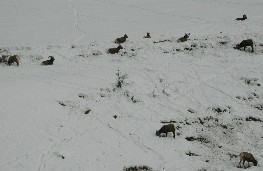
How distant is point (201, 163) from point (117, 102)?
5.36 meters

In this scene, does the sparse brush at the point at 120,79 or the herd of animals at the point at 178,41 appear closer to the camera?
the herd of animals at the point at 178,41

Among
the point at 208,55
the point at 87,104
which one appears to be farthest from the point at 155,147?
the point at 208,55

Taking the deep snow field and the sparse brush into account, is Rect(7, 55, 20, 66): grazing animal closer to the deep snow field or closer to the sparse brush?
the deep snow field

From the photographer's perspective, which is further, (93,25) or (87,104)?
(93,25)

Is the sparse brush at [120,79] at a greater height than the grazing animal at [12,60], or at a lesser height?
lesser

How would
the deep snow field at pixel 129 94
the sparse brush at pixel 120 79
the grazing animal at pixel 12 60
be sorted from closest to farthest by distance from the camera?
the deep snow field at pixel 129 94 < the sparse brush at pixel 120 79 < the grazing animal at pixel 12 60

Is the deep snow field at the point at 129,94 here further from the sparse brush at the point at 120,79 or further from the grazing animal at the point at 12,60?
the grazing animal at the point at 12,60

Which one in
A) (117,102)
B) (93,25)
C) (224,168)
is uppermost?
(93,25)

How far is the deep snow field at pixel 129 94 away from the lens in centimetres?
1384

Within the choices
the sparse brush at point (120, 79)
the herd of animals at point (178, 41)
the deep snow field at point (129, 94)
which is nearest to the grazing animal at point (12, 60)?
the herd of animals at point (178, 41)

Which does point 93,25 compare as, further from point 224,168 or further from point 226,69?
point 224,168

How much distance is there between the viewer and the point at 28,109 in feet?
52.3

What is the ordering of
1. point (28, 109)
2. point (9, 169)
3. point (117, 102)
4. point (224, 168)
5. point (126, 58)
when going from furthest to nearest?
point (126, 58) → point (117, 102) → point (28, 109) → point (224, 168) → point (9, 169)

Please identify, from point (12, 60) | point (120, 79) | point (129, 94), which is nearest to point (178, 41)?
point (120, 79)
